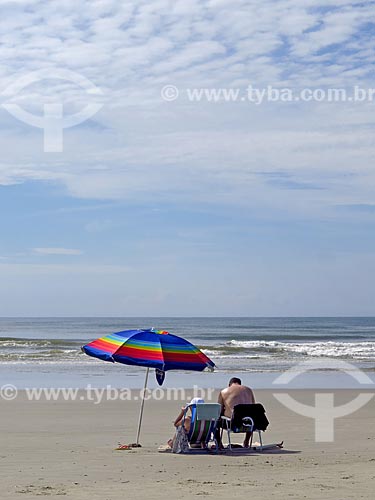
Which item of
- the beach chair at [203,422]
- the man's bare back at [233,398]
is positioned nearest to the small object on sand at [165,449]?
the beach chair at [203,422]

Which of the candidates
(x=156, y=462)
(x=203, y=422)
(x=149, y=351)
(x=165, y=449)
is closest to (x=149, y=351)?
(x=149, y=351)

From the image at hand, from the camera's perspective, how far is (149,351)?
995 centimetres

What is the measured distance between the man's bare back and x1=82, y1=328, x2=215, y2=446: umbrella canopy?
51cm

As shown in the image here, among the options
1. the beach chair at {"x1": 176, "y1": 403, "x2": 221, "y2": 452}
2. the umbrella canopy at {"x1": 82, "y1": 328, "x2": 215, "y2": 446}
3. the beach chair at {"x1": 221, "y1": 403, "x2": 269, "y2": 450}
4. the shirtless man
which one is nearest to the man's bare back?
the shirtless man

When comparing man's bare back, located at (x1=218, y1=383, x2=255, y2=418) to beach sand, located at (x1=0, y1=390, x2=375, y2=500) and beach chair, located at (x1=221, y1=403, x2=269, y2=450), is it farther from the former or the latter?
beach sand, located at (x1=0, y1=390, x2=375, y2=500)

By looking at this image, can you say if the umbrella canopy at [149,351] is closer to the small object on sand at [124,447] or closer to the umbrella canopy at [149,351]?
the umbrella canopy at [149,351]

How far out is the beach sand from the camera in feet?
23.7

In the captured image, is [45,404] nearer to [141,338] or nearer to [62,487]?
[141,338]

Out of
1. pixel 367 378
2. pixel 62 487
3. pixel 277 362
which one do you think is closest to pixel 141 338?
pixel 62 487

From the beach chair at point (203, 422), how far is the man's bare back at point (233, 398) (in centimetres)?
39

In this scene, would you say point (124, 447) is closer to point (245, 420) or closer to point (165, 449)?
point (165, 449)

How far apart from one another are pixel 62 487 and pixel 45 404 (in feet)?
25.6

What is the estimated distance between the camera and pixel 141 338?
10062 mm

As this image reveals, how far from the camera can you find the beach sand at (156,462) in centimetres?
723
